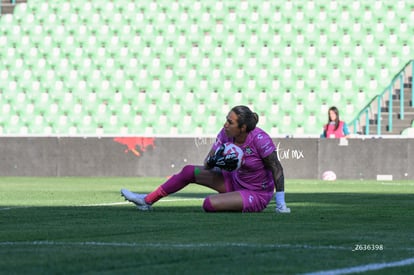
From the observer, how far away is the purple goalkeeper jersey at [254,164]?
9.80 meters

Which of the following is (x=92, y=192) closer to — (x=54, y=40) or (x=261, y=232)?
(x=261, y=232)

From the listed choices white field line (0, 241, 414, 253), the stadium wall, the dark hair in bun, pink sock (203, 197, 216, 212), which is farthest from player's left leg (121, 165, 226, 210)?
the stadium wall

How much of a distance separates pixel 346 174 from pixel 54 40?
9688mm

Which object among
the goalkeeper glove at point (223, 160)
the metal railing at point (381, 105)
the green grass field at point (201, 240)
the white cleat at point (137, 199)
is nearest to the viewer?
the green grass field at point (201, 240)

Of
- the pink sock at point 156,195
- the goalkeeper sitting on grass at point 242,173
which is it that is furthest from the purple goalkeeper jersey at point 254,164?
the pink sock at point 156,195

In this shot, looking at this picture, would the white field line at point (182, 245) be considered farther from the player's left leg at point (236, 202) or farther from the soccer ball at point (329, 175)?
the soccer ball at point (329, 175)

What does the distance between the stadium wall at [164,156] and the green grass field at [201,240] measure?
10.6 m

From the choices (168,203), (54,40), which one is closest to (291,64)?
(54,40)

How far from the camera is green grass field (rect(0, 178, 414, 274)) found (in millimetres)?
5371

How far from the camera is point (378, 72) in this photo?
24797 millimetres

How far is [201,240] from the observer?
6.82 m

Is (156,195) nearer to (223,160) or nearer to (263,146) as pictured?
(223,160)

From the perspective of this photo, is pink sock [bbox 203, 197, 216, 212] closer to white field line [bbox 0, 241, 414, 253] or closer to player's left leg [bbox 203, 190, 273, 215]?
player's left leg [bbox 203, 190, 273, 215]

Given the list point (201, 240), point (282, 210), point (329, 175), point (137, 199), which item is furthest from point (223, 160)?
point (329, 175)
